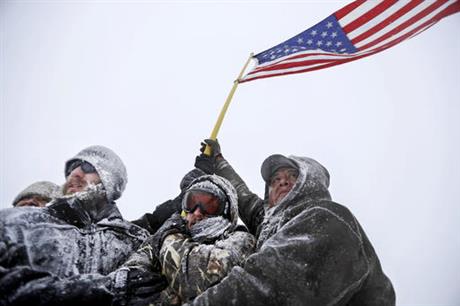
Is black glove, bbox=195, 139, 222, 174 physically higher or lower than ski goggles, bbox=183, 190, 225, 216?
higher

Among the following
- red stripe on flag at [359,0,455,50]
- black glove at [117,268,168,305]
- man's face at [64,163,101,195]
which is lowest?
black glove at [117,268,168,305]

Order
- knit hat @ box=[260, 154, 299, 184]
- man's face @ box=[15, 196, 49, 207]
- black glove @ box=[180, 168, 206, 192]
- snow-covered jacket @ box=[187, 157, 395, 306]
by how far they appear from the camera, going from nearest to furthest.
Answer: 1. snow-covered jacket @ box=[187, 157, 395, 306]
2. knit hat @ box=[260, 154, 299, 184]
3. black glove @ box=[180, 168, 206, 192]
4. man's face @ box=[15, 196, 49, 207]

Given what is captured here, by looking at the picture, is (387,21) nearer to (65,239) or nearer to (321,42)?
(321,42)

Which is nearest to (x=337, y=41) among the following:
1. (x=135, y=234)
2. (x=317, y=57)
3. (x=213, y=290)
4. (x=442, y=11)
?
(x=317, y=57)

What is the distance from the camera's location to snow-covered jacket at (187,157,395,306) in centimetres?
253

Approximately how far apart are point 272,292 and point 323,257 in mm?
399

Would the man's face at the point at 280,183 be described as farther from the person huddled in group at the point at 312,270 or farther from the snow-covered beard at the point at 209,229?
the person huddled in group at the point at 312,270

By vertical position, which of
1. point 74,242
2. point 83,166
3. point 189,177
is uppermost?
point 83,166

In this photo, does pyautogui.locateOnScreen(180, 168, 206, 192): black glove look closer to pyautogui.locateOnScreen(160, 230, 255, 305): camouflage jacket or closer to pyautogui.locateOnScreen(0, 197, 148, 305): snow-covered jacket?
pyautogui.locateOnScreen(0, 197, 148, 305): snow-covered jacket

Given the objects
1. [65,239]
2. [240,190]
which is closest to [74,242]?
[65,239]

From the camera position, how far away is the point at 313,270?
257cm

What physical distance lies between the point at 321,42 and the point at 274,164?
2.56 metres

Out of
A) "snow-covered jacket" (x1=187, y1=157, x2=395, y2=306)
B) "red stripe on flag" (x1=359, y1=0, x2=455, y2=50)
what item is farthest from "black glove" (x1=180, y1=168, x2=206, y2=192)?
"red stripe on flag" (x1=359, y1=0, x2=455, y2=50)

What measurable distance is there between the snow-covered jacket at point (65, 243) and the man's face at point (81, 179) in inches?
10.7
